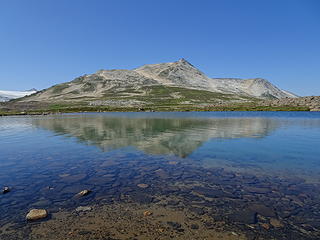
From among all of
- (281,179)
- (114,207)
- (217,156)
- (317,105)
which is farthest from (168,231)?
(317,105)

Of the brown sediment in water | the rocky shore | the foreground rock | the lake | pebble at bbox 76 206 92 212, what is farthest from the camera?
pebble at bbox 76 206 92 212

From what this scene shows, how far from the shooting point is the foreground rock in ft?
32.2

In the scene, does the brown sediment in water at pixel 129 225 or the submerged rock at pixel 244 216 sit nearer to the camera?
the brown sediment in water at pixel 129 225

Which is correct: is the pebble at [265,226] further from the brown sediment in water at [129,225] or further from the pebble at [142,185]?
the pebble at [142,185]

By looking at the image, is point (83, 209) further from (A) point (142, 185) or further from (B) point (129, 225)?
(A) point (142, 185)

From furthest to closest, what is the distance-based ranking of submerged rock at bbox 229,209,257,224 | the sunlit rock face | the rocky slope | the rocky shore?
the rocky slope → the sunlit rock face → submerged rock at bbox 229,209,257,224 → the rocky shore

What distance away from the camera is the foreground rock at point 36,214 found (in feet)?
32.2

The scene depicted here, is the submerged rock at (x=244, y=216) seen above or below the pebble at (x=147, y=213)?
above

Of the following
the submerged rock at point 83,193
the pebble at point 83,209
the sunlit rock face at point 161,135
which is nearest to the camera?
the pebble at point 83,209

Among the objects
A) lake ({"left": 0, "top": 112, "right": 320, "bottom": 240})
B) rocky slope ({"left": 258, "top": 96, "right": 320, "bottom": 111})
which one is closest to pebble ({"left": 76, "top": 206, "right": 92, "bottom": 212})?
lake ({"left": 0, "top": 112, "right": 320, "bottom": 240})

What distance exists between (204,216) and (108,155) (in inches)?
573

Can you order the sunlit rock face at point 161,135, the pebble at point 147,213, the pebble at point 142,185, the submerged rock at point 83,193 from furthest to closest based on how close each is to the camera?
the sunlit rock face at point 161,135
the pebble at point 142,185
the submerged rock at point 83,193
the pebble at point 147,213

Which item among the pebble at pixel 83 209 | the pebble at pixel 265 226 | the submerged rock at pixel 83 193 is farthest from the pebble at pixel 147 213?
the pebble at pixel 265 226

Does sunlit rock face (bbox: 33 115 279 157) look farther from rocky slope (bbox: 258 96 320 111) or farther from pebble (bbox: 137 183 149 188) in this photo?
rocky slope (bbox: 258 96 320 111)
